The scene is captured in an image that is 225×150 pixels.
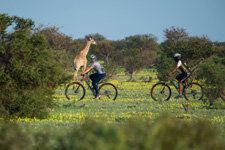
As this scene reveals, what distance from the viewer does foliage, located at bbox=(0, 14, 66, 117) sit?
34.7 ft

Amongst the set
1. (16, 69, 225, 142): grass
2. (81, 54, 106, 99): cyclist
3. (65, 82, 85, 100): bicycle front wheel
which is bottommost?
(16, 69, 225, 142): grass

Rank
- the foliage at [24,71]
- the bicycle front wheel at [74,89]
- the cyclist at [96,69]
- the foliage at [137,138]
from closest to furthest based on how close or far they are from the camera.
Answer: the foliage at [137,138]
the foliage at [24,71]
the cyclist at [96,69]
the bicycle front wheel at [74,89]

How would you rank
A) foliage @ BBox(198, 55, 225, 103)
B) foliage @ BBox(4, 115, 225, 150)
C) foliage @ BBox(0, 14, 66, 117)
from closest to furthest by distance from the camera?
foliage @ BBox(4, 115, 225, 150) < foliage @ BBox(0, 14, 66, 117) < foliage @ BBox(198, 55, 225, 103)

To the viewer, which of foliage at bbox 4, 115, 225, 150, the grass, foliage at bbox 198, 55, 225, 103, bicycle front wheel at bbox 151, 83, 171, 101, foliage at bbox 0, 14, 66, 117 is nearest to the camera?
foliage at bbox 4, 115, 225, 150

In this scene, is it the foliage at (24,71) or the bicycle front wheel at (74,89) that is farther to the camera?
the bicycle front wheel at (74,89)

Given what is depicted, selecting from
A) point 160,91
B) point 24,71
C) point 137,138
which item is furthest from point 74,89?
point 137,138

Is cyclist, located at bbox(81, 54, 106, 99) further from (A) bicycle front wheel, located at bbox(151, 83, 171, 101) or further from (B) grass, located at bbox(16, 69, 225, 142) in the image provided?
(A) bicycle front wheel, located at bbox(151, 83, 171, 101)

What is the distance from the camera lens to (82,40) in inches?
4382

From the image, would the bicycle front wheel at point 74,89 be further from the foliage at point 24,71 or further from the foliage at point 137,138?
the foliage at point 137,138

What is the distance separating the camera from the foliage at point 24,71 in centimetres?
1058

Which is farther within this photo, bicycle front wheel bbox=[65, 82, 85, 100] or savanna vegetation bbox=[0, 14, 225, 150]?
bicycle front wheel bbox=[65, 82, 85, 100]

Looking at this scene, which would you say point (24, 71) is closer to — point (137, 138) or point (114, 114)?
point (114, 114)

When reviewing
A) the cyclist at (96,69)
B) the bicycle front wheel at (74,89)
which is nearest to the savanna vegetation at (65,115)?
the cyclist at (96,69)

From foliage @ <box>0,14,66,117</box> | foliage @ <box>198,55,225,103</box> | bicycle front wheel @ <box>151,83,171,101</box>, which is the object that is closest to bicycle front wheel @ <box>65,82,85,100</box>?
bicycle front wheel @ <box>151,83,171,101</box>
